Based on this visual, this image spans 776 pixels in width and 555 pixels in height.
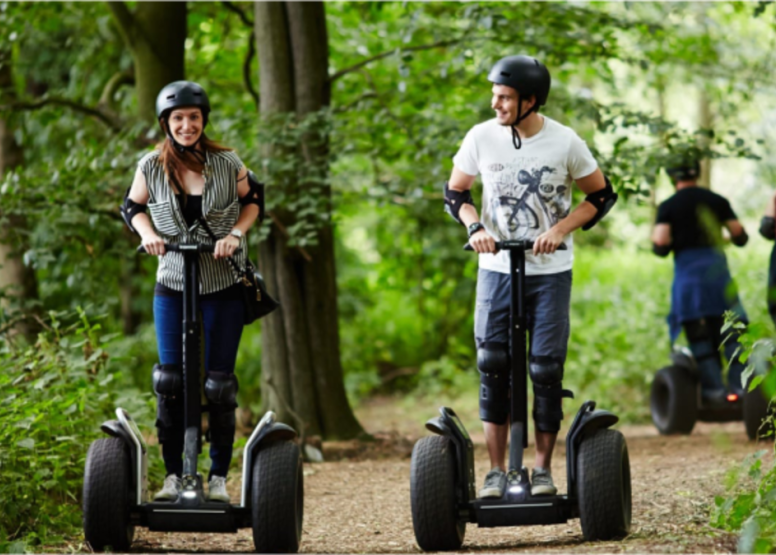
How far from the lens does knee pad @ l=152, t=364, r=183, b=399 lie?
4.21 metres

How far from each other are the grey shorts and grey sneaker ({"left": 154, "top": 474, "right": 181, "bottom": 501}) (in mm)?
1337

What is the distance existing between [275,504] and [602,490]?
1.25m

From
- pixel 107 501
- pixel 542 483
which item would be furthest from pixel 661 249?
pixel 107 501

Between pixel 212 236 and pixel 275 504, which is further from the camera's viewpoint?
pixel 212 236

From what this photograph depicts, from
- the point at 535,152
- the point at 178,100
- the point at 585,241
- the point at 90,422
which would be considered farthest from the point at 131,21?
the point at 585,241

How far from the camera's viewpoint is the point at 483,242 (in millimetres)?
4008

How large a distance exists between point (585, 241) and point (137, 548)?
14565 millimetres

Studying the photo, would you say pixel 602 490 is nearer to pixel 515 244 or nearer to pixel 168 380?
pixel 515 244

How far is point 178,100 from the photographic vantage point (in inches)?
168

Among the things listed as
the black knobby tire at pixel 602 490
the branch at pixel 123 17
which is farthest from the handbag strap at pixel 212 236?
the branch at pixel 123 17

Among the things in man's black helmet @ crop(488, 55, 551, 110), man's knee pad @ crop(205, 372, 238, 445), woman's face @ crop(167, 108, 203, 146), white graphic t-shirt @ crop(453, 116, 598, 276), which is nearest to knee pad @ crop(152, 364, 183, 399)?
man's knee pad @ crop(205, 372, 238, 445)

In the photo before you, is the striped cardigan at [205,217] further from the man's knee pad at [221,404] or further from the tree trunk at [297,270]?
the tree trunk at [297,270]

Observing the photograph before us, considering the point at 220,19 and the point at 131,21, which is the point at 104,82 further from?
the point at 131,21

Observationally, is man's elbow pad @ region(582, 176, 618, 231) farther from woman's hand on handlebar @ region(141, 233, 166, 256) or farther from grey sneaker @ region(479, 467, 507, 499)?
woman's hand on handlebar @ region(141, 233, 166, 256)
